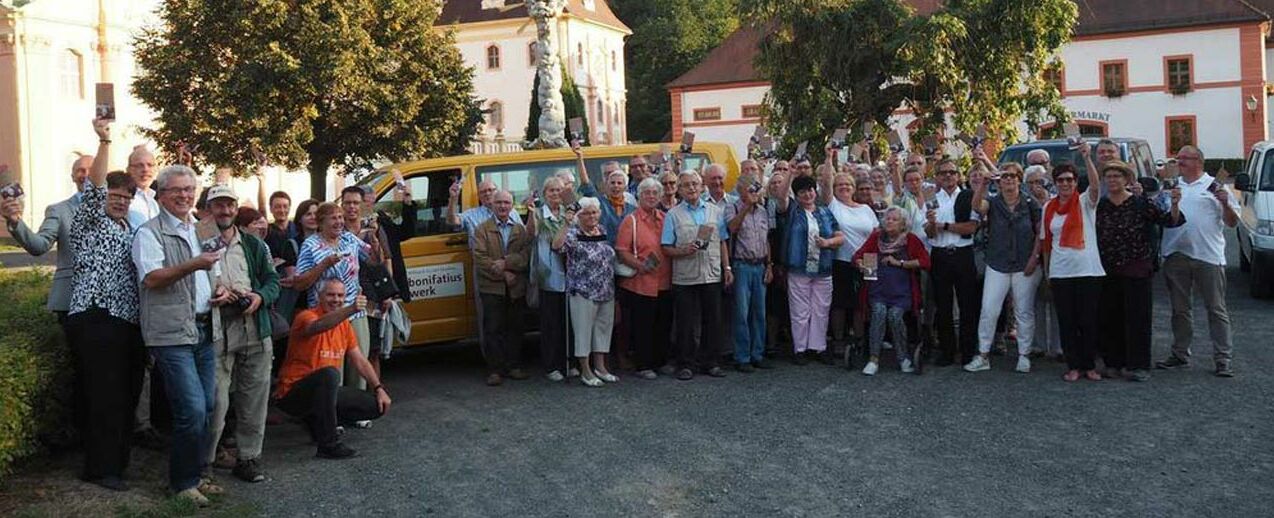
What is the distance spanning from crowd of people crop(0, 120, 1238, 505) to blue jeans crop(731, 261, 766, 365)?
19 mm

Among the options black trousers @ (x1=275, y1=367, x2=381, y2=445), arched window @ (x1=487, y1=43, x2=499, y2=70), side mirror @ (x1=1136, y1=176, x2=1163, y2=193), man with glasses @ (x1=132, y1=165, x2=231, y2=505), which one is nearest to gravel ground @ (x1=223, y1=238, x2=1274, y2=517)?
black trousers @ (x1=275, y1=367, x2=381, y2=445)

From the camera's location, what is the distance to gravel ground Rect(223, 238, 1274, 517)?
5.91 metres

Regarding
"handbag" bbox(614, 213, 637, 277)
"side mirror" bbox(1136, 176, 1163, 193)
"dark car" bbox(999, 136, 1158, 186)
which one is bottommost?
"handbag" bbox(614, 213, 637, 277)

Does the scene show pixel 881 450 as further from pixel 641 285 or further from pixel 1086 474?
pixel 641 285

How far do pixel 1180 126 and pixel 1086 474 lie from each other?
154 feet

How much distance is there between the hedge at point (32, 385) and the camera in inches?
227

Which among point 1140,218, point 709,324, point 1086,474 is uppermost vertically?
point 1140,218

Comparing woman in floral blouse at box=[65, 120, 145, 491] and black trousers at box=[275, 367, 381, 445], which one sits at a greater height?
woman in floral blouse at box=[65, 120, 145, 491]

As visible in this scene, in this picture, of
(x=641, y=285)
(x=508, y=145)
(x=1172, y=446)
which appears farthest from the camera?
(x=508, y=145)

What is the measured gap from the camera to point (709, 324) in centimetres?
936

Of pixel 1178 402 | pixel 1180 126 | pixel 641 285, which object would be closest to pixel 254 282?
pixel 641 285

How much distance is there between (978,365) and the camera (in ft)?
30.2

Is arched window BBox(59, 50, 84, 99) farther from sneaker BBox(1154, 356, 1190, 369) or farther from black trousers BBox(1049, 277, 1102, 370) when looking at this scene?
sneaker BBox(1154, 356, 1190, 369)

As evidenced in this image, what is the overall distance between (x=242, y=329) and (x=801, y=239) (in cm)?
489
